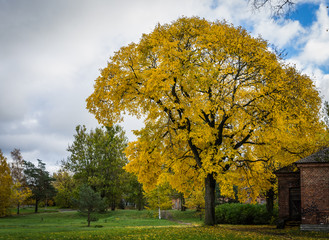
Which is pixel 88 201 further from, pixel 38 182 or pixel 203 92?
pixel 38 182

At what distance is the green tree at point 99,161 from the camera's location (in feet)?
150

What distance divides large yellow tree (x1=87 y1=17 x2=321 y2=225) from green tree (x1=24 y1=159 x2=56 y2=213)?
4036 centimetres

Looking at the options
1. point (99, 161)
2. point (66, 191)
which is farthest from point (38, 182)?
point (99, 161)

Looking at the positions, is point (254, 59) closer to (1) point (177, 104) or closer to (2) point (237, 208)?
Answer: (1) point (177, 104)

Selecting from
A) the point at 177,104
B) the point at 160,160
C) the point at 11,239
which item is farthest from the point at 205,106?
the point at 11,239

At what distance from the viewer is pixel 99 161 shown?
47.1 metres

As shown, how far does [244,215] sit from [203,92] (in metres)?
16.9

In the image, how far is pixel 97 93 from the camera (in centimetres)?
1823

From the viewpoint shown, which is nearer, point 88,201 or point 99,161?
point 88,201

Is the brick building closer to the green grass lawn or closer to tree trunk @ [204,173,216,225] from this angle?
the green grass lawn

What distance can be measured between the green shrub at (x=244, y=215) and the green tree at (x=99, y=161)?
20052 millimetres

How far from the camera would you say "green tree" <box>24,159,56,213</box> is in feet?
173

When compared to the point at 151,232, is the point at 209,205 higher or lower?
higher

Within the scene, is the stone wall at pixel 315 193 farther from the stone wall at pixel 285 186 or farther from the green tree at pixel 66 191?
the green tree at pixel 66 191
